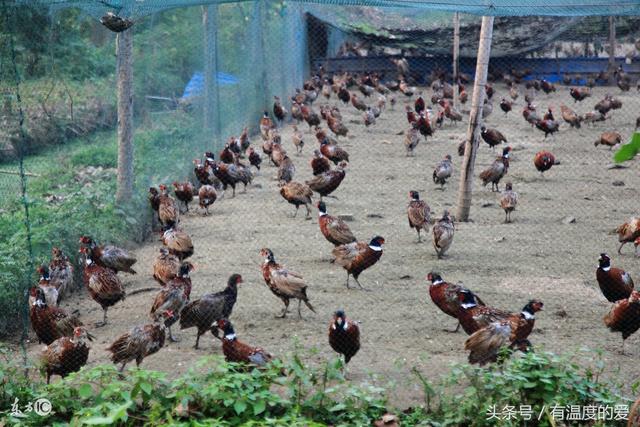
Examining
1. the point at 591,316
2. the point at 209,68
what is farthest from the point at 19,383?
the point at 209,68

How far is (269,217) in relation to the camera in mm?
11266

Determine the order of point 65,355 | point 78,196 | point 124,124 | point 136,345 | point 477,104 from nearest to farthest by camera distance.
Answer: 1. point 65,355
2. point 136,345
3. point 78,196
4. point 124,124
5. point 477,104

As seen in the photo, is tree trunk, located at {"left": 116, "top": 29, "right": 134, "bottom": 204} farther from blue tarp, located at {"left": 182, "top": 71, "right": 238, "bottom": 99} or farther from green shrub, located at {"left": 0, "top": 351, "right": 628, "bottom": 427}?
green shrub, located at {"left": 0, "top": 351, "right": 628, "bottom": 427}

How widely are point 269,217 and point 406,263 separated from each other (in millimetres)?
2699

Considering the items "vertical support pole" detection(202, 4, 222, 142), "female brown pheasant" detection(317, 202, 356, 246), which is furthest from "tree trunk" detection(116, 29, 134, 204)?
"vertical support pole" detection(202, 4, 222, 142)

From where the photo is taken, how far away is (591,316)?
24.6 ft

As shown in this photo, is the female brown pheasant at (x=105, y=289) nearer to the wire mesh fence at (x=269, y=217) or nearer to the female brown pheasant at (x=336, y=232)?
the wire mesh fence at (x=269, y=217)

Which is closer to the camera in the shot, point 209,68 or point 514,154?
point 209,68

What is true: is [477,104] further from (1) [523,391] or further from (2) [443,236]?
(1) [523,391]

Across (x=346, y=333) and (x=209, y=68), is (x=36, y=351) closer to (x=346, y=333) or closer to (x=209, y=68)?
(x=346, y=333)

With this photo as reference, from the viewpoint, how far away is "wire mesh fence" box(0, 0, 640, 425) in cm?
669

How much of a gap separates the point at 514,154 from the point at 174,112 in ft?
23.0

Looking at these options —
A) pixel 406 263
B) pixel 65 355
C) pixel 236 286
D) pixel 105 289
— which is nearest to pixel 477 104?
pixel 406 263

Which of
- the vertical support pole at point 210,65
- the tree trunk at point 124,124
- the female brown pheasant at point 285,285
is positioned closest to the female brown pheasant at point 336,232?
the female brown pheasant at point 285,285
